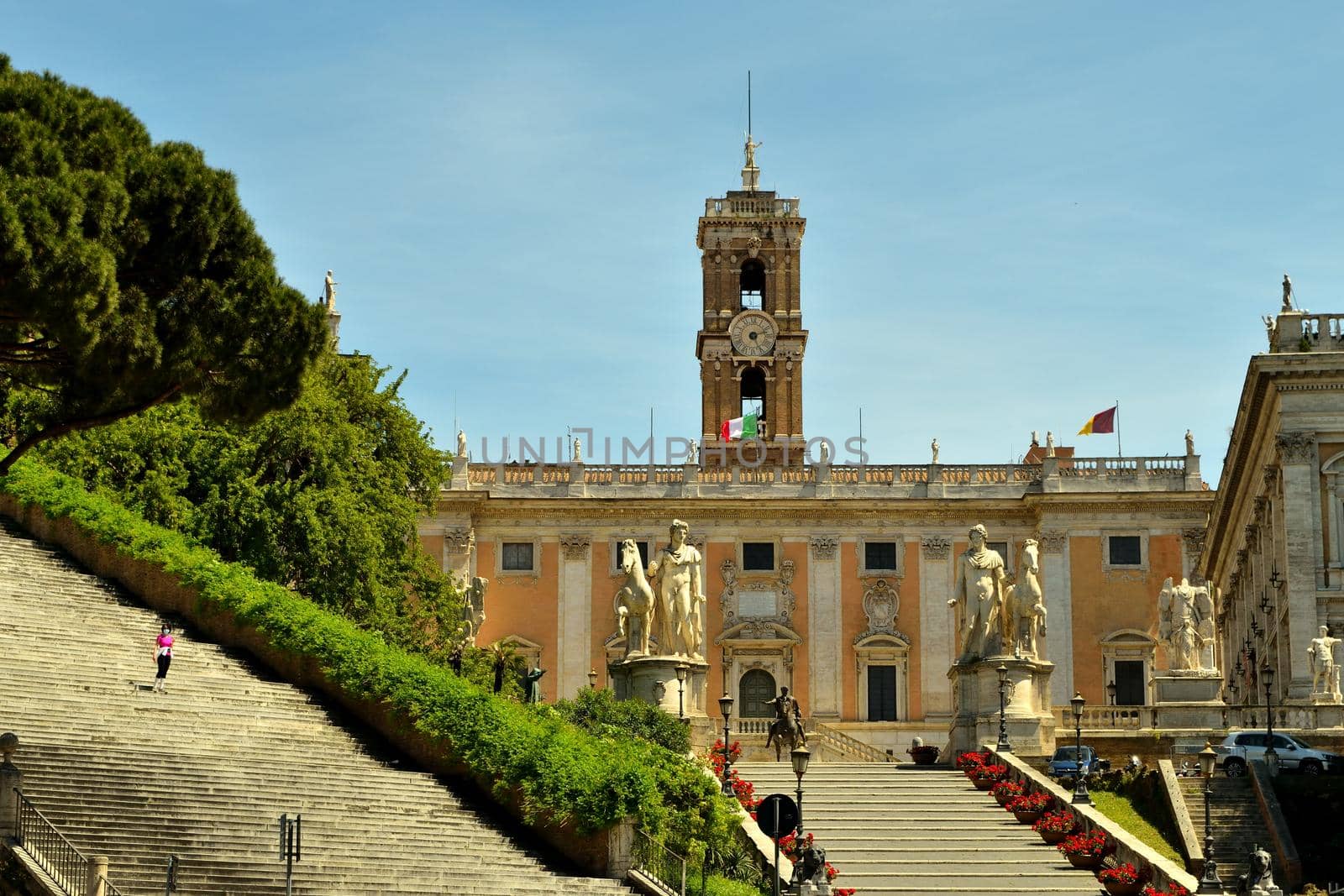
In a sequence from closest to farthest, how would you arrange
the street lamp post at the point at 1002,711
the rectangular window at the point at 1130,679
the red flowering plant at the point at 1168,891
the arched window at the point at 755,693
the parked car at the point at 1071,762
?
the red flowering plant at the point at 1168,891
the parked car at the point at 1071,762
the street lamp post at the point at 1002,711
the rectangular window at the point at 1130,679
the arched window at the point at 755,693

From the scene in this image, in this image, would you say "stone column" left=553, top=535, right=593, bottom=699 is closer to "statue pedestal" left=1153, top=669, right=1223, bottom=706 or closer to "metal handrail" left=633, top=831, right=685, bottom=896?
"statue pedestal" left=1153, top=669, right=1223, bottom=706

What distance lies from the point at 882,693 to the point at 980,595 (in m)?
29.2

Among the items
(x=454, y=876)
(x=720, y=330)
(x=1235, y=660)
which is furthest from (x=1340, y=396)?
(x=720, y=330)

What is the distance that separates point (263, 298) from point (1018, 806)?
576 inches

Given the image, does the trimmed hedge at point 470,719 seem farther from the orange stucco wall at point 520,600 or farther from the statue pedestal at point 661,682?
the orange stucco wall at point 520,600

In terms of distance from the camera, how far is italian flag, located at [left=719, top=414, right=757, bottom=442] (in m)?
81.4

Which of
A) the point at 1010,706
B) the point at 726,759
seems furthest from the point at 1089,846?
the point at 1010,706

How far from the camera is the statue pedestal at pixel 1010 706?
43312 mm

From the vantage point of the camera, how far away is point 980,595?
43875 mm

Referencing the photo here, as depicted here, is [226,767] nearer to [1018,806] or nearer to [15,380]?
[15,380]

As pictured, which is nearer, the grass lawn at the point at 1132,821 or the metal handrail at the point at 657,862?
the metal handrail at the point at 657,862

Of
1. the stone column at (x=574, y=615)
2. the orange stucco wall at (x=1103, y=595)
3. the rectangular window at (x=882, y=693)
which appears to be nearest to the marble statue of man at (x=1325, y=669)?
the orange stucco wall at (x=1103, y=595)

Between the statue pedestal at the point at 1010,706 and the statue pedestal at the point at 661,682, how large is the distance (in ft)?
16.1

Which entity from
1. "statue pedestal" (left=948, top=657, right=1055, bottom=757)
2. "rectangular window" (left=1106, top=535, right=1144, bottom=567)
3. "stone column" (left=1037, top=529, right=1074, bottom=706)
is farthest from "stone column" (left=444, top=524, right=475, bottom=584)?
"statue pedestal" (left=948, top=657, right=1055, bottom=757)
